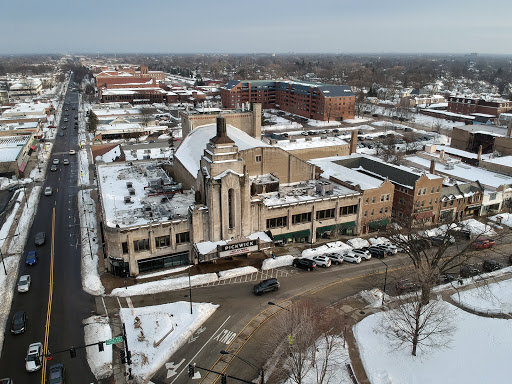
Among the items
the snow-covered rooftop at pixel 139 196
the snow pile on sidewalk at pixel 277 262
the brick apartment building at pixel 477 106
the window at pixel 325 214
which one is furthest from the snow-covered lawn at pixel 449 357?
the brick apartment building at pixel 477 106

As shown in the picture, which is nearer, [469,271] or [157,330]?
[157,330]

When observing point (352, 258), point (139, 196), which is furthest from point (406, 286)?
point (139, 196)

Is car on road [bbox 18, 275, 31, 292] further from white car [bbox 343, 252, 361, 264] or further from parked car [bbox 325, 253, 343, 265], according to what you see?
white car [bbox 343, 252, 361, 264]

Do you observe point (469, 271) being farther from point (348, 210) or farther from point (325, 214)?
point (325, 214)

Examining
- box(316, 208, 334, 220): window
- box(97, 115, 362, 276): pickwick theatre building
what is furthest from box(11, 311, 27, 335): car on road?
box(316, 208, 334, 220): window

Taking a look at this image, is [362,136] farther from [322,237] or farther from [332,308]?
[332,308]

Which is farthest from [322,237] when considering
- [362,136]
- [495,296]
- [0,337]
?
[362,136]
